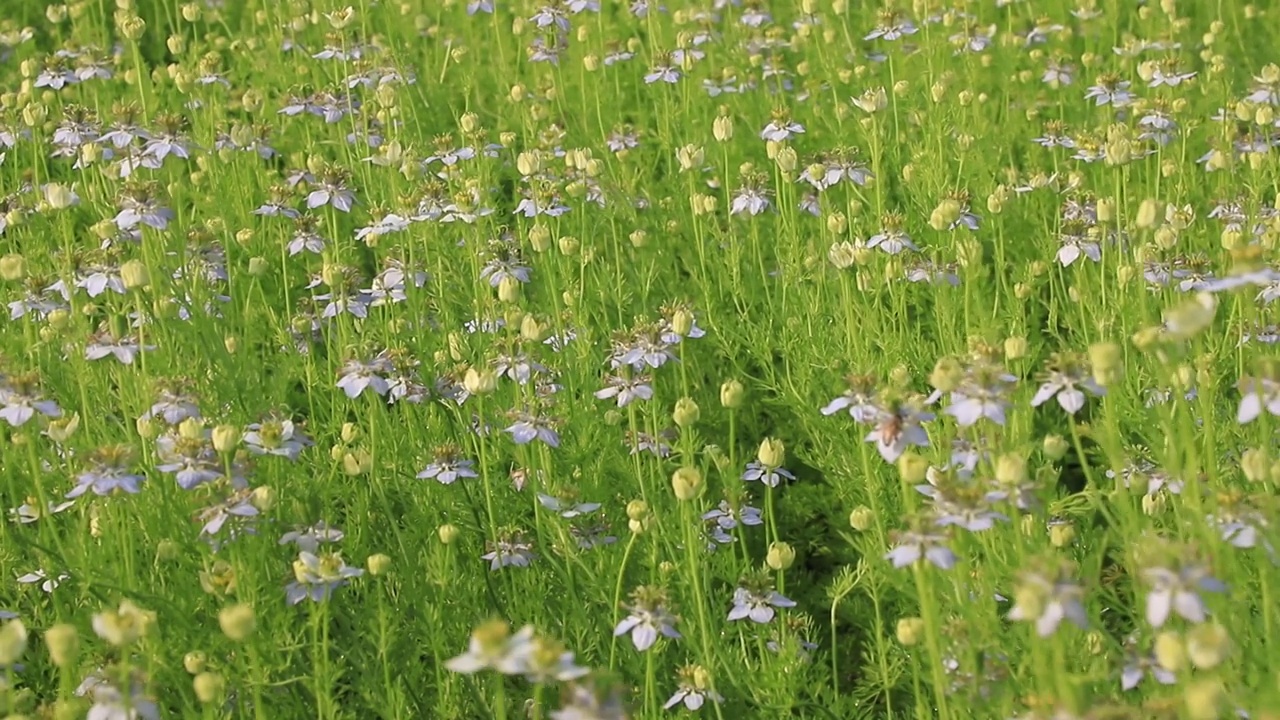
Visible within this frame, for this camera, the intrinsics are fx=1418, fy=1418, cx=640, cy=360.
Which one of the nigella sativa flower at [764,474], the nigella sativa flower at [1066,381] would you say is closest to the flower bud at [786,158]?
the nigella sativa flower at [764,474]

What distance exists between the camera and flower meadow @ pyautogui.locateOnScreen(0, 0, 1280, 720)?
2320 millimetres

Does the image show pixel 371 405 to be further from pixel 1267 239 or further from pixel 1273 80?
pixel 1273 80

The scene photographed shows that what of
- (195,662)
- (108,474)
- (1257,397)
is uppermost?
(1257,397)

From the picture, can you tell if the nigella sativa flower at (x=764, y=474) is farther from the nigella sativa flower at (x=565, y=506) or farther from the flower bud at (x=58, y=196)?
the flower bud at (x=58, y=196)

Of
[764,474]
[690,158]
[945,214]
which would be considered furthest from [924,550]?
[690,158]

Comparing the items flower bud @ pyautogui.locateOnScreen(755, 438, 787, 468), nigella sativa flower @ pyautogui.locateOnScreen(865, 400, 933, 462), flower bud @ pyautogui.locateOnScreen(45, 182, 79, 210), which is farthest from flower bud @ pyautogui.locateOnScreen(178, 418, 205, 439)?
nigella sativa flower @ pyautogui.locateOnScreen(865, 400, 933, 462)

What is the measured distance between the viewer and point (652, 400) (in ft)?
10.2

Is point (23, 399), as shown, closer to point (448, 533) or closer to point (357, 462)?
point (357, 462)

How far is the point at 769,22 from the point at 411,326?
2373mm

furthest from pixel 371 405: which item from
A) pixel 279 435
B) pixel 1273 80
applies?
pixel 1273 80

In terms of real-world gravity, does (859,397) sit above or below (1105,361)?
below

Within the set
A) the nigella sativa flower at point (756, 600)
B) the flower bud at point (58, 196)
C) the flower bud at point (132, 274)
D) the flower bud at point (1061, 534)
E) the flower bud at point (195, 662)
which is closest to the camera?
the flower bud at point (195, 662)

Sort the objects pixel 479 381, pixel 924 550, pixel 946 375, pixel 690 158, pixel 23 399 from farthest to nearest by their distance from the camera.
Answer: pixel 690 158
pixel 479 381
pixel 23 399
pixel 946 375
pixel 924 550

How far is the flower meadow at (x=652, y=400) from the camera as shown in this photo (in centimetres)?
232
